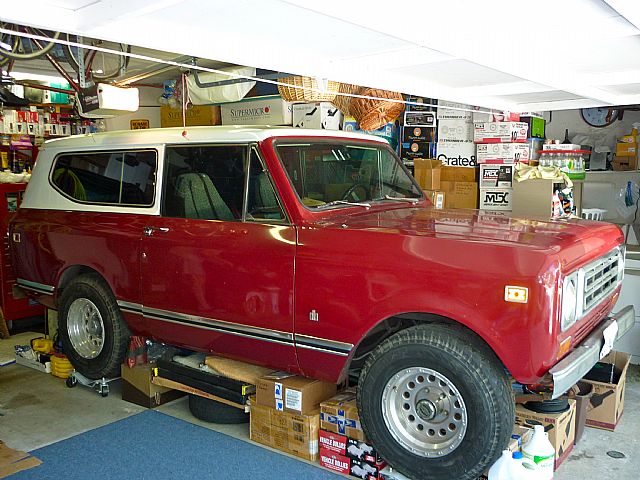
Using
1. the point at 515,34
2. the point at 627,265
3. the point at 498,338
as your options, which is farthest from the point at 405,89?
the point at 627,265

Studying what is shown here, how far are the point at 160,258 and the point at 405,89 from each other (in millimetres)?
2109

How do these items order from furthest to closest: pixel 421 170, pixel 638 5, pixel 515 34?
1. pixel 421 170
2. pixel 515 34
3. pixel 638 5

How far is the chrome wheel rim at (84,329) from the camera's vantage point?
16.6 feet

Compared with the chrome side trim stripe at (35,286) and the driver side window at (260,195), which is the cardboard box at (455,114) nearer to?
the driver side window at (260,195)

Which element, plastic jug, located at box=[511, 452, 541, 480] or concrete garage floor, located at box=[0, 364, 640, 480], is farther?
concrete garage floor, located at box=[0, 364, 640, 480]

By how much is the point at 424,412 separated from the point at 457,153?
163 inches

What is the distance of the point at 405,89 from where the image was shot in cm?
462

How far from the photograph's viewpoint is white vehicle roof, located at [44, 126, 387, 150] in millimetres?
4102

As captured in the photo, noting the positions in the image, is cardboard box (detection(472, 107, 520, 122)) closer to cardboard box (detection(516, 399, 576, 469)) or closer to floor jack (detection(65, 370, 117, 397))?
cardboard box (detection(516, 399, 576, 469))

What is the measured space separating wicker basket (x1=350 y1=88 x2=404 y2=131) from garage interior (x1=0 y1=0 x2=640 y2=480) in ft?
0.07

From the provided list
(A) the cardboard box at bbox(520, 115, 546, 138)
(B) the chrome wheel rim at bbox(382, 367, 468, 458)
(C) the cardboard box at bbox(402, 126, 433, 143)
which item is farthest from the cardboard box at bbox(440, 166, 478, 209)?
(B) the chrome wheel rim at bbox(382, 367, 468, 458)

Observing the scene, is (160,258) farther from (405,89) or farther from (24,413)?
(405,89)

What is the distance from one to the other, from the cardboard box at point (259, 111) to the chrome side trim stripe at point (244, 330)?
388 centimetres

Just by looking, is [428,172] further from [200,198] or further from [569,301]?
[569,301]
